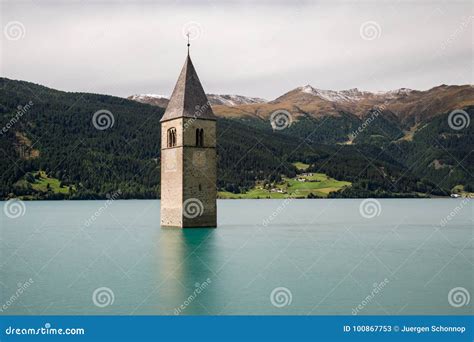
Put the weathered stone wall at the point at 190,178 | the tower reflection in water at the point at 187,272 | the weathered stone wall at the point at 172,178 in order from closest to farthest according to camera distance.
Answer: the tower reflection in water at the point at 187,272, the weathered stone wall at the point at 190,178, the weathered stone wall at the point at 172,178

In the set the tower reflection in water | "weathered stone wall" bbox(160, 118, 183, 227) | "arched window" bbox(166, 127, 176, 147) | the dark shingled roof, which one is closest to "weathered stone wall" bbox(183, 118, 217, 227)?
"weathered stone wall" bbox(160, 118, 183, 227)

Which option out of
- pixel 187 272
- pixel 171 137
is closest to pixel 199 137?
pixel 171 137

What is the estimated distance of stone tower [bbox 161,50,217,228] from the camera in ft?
172

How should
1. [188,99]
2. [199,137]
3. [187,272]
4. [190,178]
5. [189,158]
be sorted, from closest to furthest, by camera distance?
[187,272] → [190,178] → [189,158] → [199,137] → [188,99]

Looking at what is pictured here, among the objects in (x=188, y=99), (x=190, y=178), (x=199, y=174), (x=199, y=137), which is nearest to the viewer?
(x=190, y=178)

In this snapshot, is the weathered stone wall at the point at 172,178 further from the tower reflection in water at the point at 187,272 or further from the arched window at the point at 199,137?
the arched window at the point at 199,137

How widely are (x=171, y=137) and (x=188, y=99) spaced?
12.0 ft

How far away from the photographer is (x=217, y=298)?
27.5m

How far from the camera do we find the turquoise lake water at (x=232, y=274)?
2600cm

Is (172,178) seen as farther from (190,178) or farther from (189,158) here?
(189,158)

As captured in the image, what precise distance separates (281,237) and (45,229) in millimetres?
26282

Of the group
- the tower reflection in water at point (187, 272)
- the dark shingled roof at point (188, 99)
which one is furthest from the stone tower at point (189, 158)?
the tower reflection in water at point (187, 272)

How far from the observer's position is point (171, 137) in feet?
179
